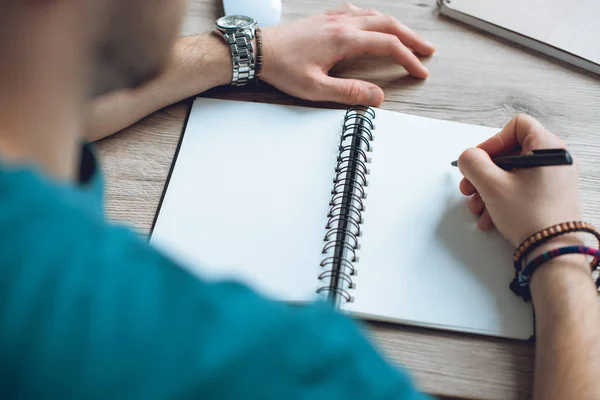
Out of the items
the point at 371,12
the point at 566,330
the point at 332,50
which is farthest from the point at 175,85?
the point at 566,330

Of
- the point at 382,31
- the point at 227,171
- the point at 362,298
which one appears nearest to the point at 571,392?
the point at 362,298

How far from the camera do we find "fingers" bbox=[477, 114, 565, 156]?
87cm

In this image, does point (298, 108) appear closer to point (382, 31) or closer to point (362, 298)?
point (382, 31)

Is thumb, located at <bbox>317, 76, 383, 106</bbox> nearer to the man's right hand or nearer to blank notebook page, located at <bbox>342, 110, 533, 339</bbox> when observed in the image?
blank notebook page, located at <bbox>342, 110, 533, 339</bbox>

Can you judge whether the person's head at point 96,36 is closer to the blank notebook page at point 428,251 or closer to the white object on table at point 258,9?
the blank notebook page at point 428,251

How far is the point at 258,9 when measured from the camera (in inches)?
44.4

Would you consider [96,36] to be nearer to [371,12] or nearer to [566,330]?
[566,330]

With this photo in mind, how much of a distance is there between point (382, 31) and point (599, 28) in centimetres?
40

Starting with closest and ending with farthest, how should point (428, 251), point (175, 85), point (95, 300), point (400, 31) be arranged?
point (95, 300) → point (428, 251) → point (175, 85) → point (400, 31)

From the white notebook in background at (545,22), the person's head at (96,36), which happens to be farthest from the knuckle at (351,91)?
the person's head at (96,36)

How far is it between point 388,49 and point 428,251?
41 cm

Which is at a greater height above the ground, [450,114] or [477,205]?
[450,114]

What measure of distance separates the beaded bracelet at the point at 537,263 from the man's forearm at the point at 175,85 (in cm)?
55

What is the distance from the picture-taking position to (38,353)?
0.32 meters
